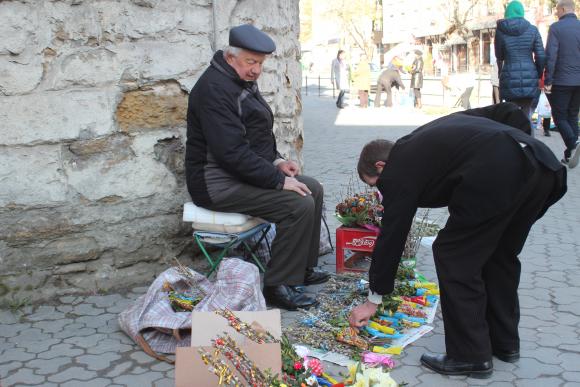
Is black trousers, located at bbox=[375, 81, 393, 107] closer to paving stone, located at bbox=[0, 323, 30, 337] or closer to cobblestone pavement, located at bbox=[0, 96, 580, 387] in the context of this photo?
cobblestone pavement, located at bbox=[0, 96, 580, 387]

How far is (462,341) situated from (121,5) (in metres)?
2.79

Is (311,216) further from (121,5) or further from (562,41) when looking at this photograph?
(562,41)

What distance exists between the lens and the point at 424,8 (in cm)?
4538

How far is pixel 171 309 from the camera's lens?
3.58 metres

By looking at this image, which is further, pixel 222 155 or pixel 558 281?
pixel 558 281

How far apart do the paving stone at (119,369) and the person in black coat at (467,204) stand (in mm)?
1151

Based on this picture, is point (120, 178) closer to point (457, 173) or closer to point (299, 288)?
point (299, 288)

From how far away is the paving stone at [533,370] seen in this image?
3260mm

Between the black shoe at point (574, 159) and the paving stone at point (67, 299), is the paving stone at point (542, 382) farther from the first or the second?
the black shoe at point (574, 159)

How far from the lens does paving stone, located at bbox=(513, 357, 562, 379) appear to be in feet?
10.7

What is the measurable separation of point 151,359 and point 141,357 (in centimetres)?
6

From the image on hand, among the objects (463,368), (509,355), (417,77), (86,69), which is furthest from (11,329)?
(417,77)

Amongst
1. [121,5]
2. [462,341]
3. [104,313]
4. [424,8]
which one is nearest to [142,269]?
[104,313]

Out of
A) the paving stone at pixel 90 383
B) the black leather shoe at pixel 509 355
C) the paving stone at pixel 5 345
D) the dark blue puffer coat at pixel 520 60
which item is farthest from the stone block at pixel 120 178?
the dark blue puffer coat at pixel 520 60
